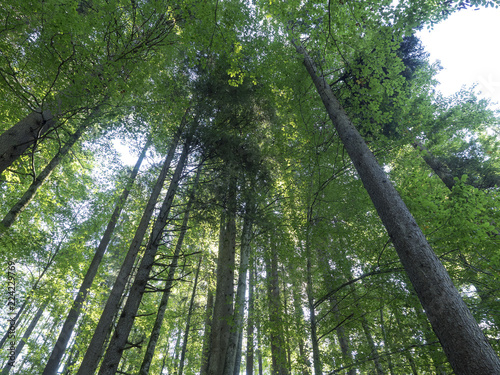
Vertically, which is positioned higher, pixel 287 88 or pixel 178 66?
pixel 178 66

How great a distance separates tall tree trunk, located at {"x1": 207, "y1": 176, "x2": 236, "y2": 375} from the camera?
6.42m

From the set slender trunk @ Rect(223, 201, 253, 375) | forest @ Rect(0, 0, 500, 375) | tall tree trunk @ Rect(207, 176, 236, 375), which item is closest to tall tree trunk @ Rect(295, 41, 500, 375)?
forest @ Rect(0, 0, 500, 375)

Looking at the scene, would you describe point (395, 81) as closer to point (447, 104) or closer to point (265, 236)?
point (265, 236)

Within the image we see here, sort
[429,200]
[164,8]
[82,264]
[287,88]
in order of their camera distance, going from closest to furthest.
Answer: [429,200], [164,8], [287,88], [82,264]

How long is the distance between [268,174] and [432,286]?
6.19 metres

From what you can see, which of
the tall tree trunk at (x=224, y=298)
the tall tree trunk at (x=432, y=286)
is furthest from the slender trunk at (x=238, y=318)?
the tall tree trunk at (x=432, y=286)

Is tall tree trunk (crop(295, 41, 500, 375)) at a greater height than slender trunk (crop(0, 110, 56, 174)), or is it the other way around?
slender trunk (crop(0, 110, 56, 174))

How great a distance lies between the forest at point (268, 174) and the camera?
3592 millimetres

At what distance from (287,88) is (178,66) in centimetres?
401

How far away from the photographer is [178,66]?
7.59 meters

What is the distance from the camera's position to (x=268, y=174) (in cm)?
830

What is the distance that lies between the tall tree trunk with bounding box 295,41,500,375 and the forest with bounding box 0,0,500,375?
0.7 inches

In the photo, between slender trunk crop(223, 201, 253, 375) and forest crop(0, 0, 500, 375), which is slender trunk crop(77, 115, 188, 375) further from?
slender trunk crop(223, 201, 253, 375)

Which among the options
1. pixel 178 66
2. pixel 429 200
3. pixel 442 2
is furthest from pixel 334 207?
pixel 178 66
